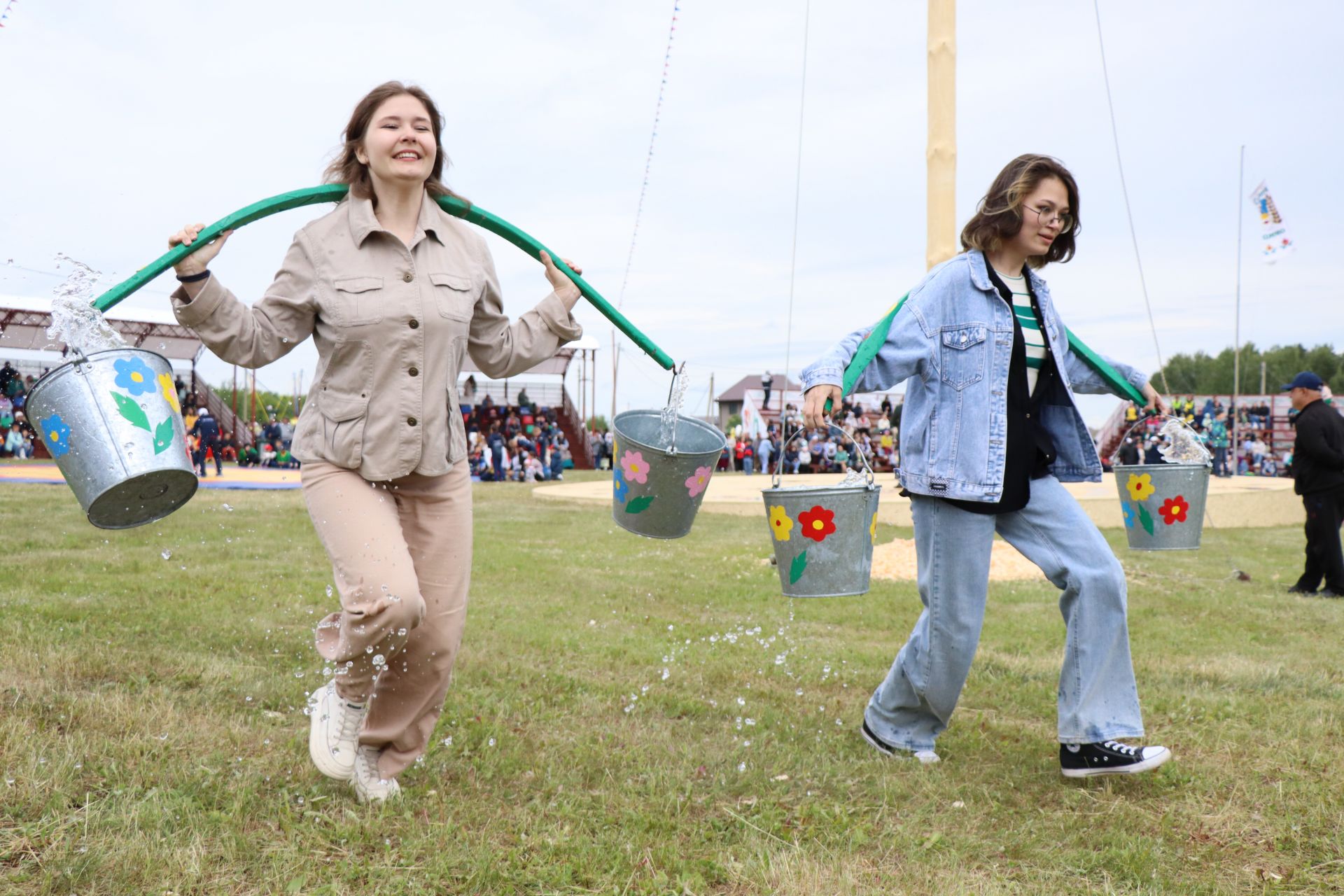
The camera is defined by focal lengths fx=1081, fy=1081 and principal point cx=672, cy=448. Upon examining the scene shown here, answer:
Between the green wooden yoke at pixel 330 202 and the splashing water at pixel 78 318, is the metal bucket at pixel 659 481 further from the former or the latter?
the splashing water at pixel 78 318

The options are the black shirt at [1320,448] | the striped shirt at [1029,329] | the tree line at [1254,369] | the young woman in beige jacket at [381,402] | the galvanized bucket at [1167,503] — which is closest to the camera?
→ the young woman in beige jacket at [381,402]

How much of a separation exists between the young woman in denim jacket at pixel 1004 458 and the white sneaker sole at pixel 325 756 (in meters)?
1.85

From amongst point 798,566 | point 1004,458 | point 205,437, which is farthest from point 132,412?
point 205,437

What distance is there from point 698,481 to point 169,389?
1.78 metres

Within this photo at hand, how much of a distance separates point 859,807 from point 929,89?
6.29 metres

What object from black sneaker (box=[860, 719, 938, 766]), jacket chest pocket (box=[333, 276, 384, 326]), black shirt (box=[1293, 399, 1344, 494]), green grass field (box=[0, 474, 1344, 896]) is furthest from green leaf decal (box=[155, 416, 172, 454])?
black shirt (box=[1293, 399, 1344, 494])

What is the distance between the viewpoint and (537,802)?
10.8ft

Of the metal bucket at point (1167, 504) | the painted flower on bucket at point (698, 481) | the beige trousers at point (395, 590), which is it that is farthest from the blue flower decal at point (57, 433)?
the metal bucket at point (1167, 504)

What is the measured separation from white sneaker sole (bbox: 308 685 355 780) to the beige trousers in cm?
9

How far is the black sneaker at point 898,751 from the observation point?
12.5 ft

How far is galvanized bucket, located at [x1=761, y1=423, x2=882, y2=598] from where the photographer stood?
3549 mm

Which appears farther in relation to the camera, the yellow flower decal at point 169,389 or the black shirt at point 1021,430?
the black shirt at point 1021,430

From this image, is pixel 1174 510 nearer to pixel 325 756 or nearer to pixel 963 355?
pixel 963 355

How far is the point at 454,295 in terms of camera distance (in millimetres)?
3178
